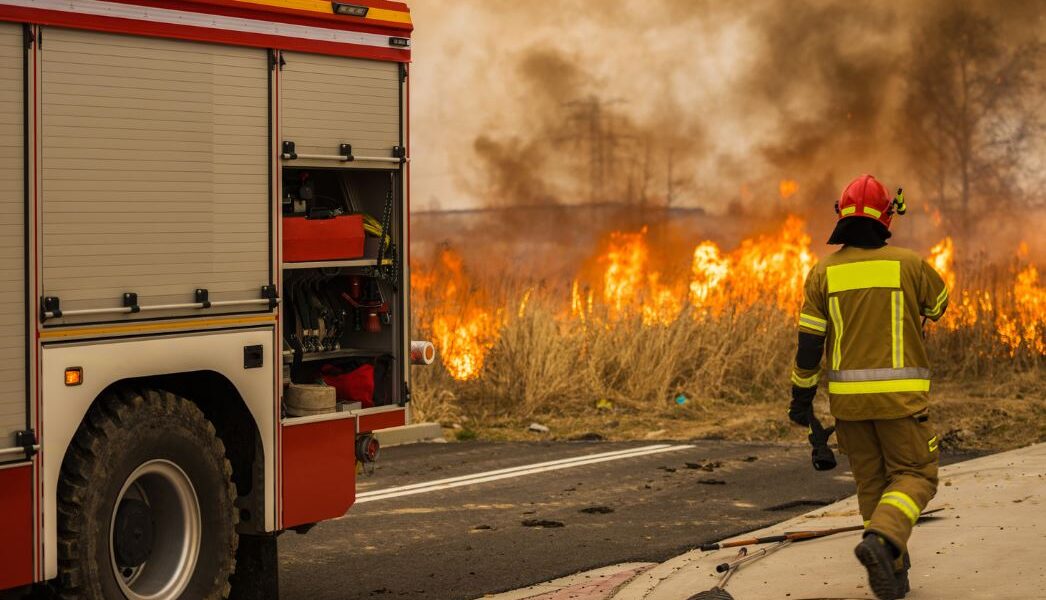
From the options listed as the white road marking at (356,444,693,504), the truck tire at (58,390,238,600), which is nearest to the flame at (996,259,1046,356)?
the white road marking at (356,444,693,504)

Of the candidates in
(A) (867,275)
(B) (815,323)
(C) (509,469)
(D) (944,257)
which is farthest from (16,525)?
(D) (944,257)

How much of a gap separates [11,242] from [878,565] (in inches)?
141

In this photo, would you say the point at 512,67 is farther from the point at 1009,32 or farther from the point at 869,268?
the point at 869,268

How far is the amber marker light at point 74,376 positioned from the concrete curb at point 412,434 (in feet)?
24.1

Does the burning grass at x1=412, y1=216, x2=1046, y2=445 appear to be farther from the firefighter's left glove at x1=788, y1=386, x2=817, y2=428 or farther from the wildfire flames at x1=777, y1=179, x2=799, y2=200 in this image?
the firefighter's left glove at x1=788, y1=386, x2=817, y2=428

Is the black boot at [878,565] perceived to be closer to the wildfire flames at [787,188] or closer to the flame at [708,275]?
the flame at [708,275]

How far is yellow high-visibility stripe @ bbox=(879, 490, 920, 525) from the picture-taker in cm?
636

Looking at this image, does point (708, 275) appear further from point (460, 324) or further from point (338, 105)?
point (338, 105)

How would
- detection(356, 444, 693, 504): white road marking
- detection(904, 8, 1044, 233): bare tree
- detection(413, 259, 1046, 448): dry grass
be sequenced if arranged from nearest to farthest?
detection(356, 444, 693, 504): white road marking → detection(413, 259, 1046, 448): dry grass → detection(904, 8, 1044, 233): bare tree

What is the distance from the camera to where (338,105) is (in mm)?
Result: 7406

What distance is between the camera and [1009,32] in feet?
77.9

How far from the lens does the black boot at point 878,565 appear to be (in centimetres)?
611

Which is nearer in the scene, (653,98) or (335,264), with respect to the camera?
(335,264)

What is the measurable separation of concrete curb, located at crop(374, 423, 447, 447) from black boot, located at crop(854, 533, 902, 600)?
769 cm
